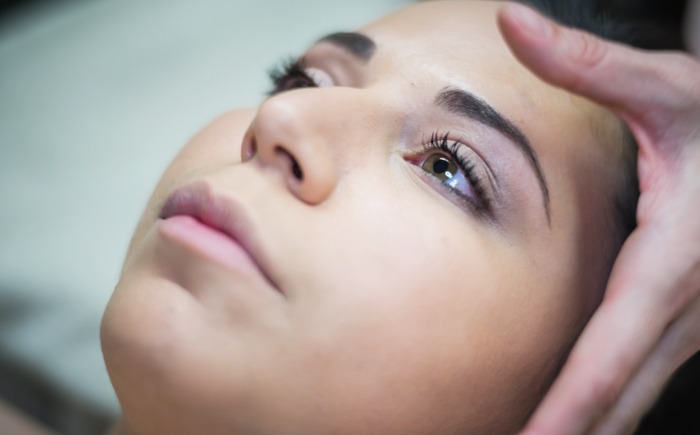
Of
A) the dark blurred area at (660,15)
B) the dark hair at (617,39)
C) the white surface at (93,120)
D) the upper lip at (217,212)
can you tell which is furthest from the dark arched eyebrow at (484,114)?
the white surface at (93,120)

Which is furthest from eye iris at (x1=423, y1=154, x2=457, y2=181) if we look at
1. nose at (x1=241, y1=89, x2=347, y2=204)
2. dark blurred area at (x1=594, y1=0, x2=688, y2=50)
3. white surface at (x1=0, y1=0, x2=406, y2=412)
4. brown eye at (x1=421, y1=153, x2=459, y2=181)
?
white surface at (x1=0, y1=0, x2=406, y2=412)

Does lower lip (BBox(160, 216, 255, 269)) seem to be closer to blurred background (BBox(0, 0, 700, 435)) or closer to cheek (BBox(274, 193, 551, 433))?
cheek (BBox(274, 193, 551, 433))

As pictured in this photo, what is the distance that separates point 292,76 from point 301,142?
0.87ft

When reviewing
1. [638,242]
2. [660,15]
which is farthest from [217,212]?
[660,15]

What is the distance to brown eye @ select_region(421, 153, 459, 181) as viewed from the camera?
76 cm

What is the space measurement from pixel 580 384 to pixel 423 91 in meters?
Result: 0.30

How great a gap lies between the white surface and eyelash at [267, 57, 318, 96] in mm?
491

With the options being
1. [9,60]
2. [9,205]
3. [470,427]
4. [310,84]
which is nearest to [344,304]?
[470,427]

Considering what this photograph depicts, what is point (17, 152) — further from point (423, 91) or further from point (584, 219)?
point (584, 219)

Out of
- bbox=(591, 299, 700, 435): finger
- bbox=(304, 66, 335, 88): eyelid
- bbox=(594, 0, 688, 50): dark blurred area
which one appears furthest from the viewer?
bbox=(594, 0, 688, 50): dark blurred area

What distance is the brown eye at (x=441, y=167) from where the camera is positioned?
0.76 metres

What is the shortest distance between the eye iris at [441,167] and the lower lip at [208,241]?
0.66ft

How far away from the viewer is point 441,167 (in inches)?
30.2

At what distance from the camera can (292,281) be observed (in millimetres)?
662
